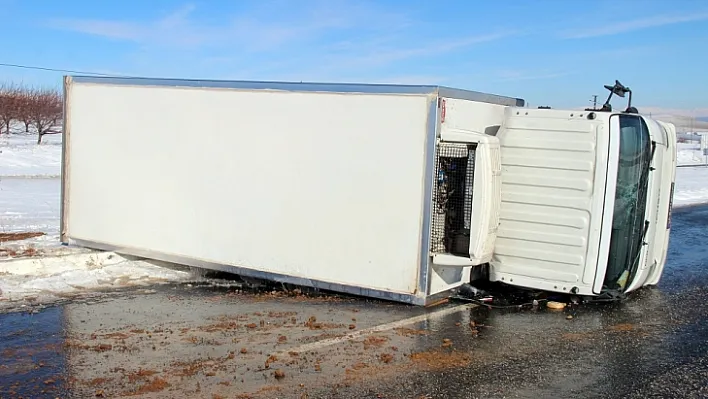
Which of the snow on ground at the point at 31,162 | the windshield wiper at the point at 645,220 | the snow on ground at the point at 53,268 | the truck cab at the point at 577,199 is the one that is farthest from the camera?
the snow on ground at the point at 31,162

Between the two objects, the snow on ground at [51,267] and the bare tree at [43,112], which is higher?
the bare tree at [43,112]

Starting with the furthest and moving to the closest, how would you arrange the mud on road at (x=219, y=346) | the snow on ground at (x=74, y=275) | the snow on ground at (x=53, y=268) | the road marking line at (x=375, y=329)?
the snow on ground at (x=53, y=268)
the snow on ground at (x=74, y=275)
the road marking line at (x=375, y=329)
the mud on road at (x=219, y=346)

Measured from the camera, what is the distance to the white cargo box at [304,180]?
7.44 metres

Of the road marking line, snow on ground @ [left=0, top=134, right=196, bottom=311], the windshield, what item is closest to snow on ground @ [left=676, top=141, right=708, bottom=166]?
the windshield

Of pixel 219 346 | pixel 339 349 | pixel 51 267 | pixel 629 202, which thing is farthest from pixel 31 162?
pixel 629 202

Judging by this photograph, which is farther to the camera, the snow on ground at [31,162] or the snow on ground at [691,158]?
the snow on ground at [691,158]

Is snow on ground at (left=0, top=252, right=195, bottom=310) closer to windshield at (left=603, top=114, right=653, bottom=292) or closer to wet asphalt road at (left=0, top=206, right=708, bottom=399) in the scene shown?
wet asphalt road at (left=0, top=206, right=708, bottom=399)

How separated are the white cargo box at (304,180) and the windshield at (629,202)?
4.35 feet

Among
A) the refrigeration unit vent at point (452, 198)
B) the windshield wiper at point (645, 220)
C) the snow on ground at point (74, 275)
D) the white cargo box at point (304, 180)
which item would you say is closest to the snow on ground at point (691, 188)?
the windshield wiper at point (645, 220)

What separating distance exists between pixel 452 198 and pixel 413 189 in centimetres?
54

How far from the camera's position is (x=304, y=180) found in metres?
8.05

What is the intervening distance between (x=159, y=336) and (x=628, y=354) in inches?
167

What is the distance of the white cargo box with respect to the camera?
293 inches

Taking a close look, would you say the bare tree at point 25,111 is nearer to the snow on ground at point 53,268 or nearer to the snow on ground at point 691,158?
the snow on ground at point 53,268
